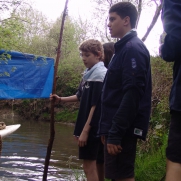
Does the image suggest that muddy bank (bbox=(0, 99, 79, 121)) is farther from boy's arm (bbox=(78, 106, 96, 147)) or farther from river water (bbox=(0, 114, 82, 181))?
boy's arm (bbox=(78, 106, 96, 147))

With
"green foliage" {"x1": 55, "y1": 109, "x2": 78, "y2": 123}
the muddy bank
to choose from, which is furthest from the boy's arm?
the muddy bank

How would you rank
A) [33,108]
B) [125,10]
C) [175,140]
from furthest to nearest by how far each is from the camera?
1. [33,108]
2. [125,10]
3. [175,140]

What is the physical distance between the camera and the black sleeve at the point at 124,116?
7.37ft

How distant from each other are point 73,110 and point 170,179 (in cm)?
1675

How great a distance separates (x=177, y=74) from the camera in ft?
5.96

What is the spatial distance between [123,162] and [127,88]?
50 cm

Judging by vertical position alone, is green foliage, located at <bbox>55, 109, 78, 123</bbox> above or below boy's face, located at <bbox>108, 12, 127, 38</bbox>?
below

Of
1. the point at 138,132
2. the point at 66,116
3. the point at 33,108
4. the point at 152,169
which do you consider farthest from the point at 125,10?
the point at 33,108

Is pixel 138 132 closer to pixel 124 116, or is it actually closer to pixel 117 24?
pixel 124 116

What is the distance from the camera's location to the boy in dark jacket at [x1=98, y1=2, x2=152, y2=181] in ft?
7.44

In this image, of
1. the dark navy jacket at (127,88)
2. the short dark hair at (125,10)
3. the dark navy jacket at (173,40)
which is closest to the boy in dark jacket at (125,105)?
the dark navy jacket at (127,88)

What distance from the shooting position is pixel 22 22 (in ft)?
29.7

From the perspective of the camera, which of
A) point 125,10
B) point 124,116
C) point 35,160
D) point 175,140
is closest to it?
point 175,140

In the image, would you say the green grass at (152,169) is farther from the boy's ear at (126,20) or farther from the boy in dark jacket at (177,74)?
the boy in dark jacket at (177,74)
